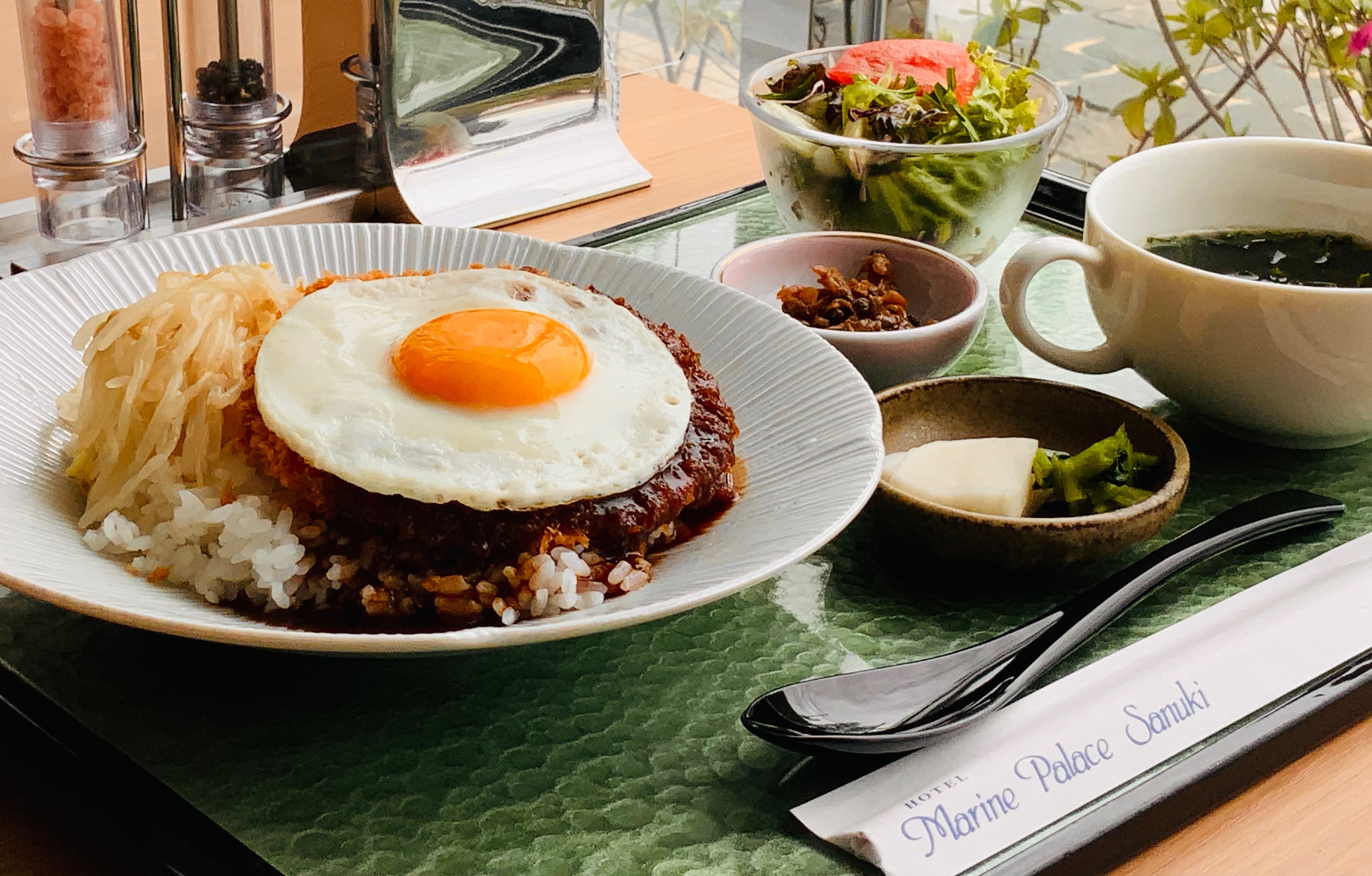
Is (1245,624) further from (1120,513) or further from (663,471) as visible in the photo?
(663,471)

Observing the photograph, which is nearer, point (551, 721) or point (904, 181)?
point (551, 721)

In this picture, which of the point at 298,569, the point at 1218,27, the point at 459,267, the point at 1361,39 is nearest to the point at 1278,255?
the point at 459,267

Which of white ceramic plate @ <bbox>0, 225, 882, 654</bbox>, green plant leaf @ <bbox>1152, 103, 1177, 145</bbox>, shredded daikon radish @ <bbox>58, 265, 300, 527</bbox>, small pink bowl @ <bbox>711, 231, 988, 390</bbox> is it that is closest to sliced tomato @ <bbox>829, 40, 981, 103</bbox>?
small pink bowl @ <bbox>711, 231, 988, 390</bbox>

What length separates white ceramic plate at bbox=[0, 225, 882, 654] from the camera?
822 mm

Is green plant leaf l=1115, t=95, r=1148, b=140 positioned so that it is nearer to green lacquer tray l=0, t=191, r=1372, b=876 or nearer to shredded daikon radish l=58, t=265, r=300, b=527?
green lacquer tray l=0, t=191, r=1372, b=876

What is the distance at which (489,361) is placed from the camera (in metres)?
1.02

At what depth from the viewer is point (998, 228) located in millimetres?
1650

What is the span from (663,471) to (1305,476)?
67cm

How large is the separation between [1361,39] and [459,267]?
1906 millimetres

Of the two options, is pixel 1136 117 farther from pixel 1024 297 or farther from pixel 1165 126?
pixel 1024 297

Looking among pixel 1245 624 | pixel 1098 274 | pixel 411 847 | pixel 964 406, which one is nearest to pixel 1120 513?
pixel 1245 624

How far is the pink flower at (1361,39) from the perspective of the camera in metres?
2.40

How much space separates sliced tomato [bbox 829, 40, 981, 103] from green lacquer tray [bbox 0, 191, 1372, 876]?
79cm

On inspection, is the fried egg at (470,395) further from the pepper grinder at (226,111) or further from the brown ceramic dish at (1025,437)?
the pepper grinder at (226,111)
